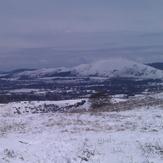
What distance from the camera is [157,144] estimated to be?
15.1 metres

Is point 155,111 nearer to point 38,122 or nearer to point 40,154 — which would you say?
point 38,122

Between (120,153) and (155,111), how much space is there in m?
13.4

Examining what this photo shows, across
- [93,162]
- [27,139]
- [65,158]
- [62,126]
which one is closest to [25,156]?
[65,158]

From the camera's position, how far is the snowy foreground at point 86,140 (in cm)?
1325

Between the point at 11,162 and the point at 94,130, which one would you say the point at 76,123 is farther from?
the point at 11,162

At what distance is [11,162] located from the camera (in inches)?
496

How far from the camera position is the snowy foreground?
521 inches

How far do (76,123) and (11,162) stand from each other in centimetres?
1083

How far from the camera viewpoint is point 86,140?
1695 centimetres

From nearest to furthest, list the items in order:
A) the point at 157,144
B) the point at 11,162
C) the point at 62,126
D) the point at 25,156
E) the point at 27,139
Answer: the point at 11,162
the point at 25,156
the point at 157,144
the point at 27,139
the point at 62,126

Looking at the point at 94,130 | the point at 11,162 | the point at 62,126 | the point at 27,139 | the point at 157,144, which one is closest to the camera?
the point at 11,162

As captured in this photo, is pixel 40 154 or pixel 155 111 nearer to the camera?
pixel 40 154

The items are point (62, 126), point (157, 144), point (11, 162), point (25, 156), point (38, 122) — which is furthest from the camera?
point (38, 122)


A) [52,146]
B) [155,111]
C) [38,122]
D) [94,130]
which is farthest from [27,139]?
[155,111]
